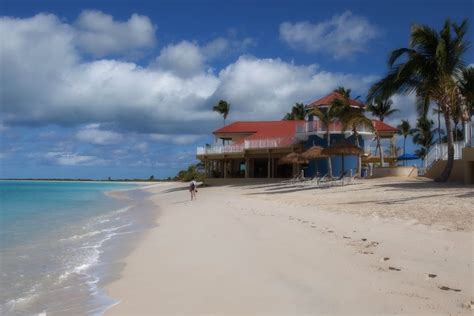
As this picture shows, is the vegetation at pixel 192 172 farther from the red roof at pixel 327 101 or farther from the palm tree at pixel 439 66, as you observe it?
the palm tree at pixel 439 66

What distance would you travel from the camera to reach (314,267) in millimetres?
6328

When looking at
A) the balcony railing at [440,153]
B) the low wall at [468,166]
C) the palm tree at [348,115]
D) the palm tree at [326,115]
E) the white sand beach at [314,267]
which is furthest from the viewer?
the palm tree at [326,115]

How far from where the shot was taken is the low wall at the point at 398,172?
77.0ft

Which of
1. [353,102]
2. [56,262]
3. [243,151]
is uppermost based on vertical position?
[353,102]

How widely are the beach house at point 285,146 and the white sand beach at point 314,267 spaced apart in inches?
676

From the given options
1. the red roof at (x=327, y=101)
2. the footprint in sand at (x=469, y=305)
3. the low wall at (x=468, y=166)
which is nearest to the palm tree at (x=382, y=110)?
the red roof at (x=327, y=101)

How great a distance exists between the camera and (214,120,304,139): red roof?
38.9 m

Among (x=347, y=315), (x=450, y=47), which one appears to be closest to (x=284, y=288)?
(x=347, y=315)

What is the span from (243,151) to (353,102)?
336 inches

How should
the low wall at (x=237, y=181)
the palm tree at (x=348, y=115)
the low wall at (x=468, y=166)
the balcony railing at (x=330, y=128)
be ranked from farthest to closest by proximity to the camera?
the low wall at (x=237, y=181) < the balcony railing at (x=330, y=128) < the palm tree at (x=348, y=115) < the low wall at (x=468, y=166)

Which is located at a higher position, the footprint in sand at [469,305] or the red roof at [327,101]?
the red roof at [327,101]

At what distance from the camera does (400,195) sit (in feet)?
47.9

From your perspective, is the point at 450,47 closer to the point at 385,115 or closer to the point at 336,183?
Result: the point at 336,183

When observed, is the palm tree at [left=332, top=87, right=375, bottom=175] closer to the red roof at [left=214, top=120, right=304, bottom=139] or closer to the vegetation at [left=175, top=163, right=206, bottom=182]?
the red roof at [left=214, top=120, right=304, bottom=139]
